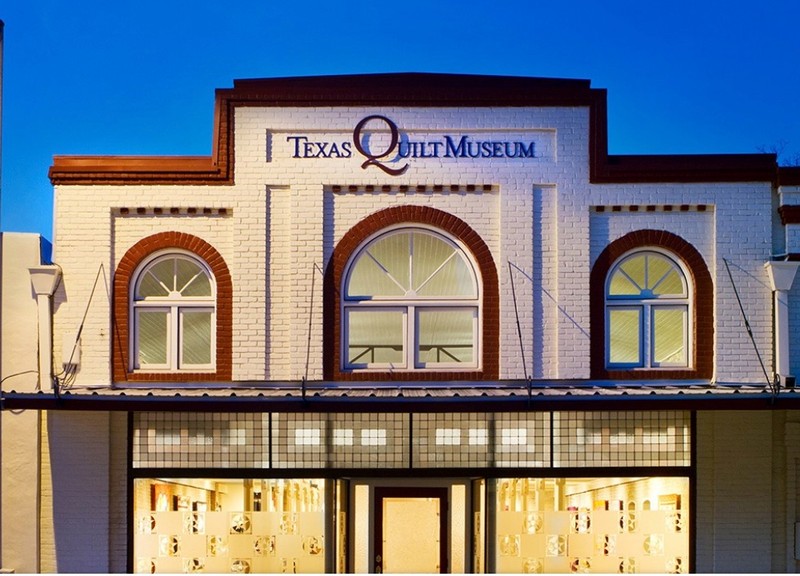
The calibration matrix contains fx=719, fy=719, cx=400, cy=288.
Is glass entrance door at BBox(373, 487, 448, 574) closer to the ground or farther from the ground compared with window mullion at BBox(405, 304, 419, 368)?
closer to the ground

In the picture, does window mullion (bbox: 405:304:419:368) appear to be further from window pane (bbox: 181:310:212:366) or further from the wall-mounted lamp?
the wall-mounted lamp

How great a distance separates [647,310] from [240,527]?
22.4ft

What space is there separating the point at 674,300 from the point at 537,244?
7.27ft

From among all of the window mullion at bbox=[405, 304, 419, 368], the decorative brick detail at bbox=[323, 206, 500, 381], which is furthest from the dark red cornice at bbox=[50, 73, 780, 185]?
the window mullion at bbox=[405, 304, 419, 368]

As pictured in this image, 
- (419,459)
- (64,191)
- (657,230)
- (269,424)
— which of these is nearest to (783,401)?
(657,230)

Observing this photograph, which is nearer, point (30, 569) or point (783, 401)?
point (783, 401)

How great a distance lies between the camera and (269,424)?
10477 mm

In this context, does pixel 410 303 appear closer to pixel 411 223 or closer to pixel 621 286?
pixel 411 223

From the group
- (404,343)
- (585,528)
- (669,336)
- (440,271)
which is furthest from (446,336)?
(585,528)

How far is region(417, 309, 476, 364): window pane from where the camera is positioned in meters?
10.7

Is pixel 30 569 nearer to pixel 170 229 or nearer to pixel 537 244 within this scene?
pixel 170 229

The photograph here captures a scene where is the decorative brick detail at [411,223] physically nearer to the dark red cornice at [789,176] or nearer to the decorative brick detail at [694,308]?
the decorative brick detail at [694,308]

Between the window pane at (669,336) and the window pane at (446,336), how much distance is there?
109 inches

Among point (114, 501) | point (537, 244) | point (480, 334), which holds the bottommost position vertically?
point (114, 501)
